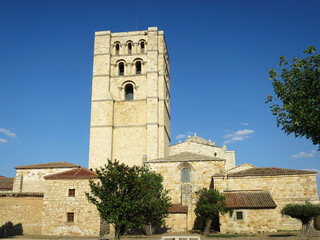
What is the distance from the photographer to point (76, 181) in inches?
960

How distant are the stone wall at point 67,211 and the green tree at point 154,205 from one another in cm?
382

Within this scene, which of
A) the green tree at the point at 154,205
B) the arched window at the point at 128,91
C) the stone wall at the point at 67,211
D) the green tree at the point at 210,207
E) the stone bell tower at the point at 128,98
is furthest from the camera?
the arched window at the point at 128,91

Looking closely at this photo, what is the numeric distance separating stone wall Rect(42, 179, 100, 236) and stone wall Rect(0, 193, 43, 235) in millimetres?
2868

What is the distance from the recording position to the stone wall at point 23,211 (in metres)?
25.5

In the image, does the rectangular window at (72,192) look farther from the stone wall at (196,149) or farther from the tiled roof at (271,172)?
the stone wall at (196,149)

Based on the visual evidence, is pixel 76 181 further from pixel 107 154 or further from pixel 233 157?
pixel 233 157

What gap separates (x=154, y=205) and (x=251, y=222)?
24.4 feet

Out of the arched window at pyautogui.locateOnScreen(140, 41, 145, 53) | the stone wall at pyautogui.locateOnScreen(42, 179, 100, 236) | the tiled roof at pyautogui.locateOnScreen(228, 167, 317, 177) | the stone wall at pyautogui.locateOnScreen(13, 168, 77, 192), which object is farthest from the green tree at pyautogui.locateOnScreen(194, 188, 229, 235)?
the arched window at pyautogui.locateOnScreen(140, 41, 145, 53)

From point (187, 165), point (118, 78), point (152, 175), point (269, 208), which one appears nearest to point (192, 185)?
point (187, 165)

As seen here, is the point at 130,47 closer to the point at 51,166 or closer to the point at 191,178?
the point at 51,166

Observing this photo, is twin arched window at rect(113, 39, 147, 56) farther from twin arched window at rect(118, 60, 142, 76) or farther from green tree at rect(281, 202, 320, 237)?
green tree at rect(281, 202, 320, 237)

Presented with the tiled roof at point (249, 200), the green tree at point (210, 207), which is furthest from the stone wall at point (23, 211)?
the tiled roof at point (249, 200)

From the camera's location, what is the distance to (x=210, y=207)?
23.4 metres

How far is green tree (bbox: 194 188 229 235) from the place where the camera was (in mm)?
23469
